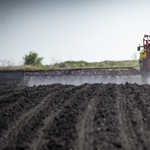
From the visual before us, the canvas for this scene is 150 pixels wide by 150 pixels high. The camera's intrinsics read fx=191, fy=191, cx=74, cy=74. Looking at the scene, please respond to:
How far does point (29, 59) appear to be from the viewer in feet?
126

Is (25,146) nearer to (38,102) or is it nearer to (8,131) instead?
(8,131)

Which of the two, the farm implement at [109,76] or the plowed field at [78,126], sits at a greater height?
the farm implement at [109,76]

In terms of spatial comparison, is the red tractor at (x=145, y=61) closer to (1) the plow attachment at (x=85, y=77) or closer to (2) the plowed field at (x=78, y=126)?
(1) the plow attachment at (x=85, y=77)

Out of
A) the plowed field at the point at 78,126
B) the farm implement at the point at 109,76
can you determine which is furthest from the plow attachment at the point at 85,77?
the plowed field at the point at 78,126

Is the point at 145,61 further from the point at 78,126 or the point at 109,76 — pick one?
the point at 78,126

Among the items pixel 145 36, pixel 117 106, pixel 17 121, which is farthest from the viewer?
pixel 145 36

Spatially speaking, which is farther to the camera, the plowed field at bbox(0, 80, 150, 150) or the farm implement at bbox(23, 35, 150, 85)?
the farm implement at bbox(23, 35, 150, 85)

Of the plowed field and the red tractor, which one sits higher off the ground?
the red tractor

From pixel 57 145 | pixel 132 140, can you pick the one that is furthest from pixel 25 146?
pixel 132 140

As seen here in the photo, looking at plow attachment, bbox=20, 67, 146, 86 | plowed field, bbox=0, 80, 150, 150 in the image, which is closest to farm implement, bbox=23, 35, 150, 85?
plow attachment, bbox=20, 67, 146, 86

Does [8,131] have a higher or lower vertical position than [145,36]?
lower

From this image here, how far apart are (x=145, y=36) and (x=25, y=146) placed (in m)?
10.4

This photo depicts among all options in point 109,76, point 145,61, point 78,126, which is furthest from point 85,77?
point 78,126

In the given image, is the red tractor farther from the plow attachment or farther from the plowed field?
the plowed field
